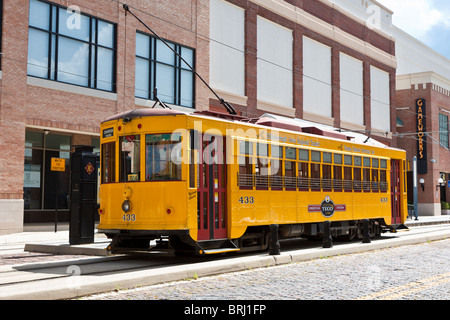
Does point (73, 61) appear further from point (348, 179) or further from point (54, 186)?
point (348, 179)

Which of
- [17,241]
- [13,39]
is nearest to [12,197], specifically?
[17,241]

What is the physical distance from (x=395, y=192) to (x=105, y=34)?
44.3 feet

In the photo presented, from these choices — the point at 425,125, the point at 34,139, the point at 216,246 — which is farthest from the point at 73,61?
the point at 425,125

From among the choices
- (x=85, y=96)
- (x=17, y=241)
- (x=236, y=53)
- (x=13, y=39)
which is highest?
(x=236, y=53)

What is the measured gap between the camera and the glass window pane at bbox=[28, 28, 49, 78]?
69.2 ft

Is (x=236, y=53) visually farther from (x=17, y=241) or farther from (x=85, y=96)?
(x=17, y=241)

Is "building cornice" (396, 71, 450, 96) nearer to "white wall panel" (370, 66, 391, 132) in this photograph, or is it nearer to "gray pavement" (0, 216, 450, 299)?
"white wall panel" (370, 66, 391, 132)

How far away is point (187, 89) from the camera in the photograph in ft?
89.2

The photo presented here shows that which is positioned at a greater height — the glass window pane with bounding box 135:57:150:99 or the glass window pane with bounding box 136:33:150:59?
the glass window pane with bounding box 136:33:150:59

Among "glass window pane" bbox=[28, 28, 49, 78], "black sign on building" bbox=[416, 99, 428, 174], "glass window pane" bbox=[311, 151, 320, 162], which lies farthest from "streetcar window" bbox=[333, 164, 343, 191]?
"black sign on building" bbox=[416, 99, 428, 174]

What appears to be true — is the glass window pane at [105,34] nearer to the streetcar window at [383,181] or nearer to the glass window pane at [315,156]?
the glass window pane at [315,156]

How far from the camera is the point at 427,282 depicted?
30.3 ft

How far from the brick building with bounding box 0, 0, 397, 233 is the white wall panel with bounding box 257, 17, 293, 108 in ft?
0.20
